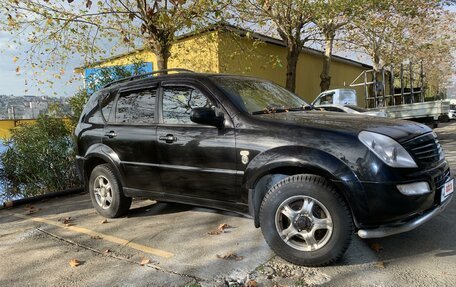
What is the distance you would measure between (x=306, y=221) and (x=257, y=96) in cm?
165

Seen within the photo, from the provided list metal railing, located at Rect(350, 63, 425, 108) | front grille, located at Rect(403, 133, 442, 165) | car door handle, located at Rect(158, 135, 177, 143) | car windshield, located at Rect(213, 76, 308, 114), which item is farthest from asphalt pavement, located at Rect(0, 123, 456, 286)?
metal railing, located at Rect(350, 63, 425, 108)

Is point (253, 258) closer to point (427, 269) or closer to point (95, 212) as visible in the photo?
point (427, 269)

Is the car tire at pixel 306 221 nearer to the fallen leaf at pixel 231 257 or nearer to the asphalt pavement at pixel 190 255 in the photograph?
the asphalt pavement at pixel 190 255

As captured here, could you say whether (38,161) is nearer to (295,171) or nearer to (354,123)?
(295,171)

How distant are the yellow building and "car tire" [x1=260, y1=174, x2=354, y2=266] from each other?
22.9ft

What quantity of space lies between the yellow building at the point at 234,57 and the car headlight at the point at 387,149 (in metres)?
6.97

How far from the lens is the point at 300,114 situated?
14.1 feet

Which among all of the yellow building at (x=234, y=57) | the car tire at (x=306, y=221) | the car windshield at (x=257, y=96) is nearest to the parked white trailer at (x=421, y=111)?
the yellow building at (x=234, y=57)

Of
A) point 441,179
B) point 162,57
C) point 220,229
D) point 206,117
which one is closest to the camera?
point 441,179

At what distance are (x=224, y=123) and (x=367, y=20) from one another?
12.8 m

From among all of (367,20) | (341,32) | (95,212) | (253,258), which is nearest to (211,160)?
(253,258)

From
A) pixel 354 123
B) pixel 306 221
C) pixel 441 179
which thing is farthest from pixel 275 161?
pixel 441 179

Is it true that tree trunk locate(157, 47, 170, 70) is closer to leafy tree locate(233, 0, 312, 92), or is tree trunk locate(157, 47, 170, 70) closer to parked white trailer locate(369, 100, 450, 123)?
leafy tree locate(233, 0, 312, 92)

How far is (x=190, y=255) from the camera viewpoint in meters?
4.02
